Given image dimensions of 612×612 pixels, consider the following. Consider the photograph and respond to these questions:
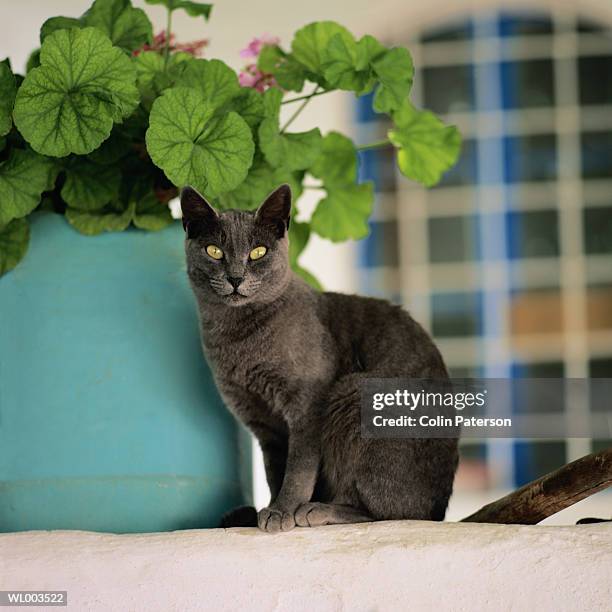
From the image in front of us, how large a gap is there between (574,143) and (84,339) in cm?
236

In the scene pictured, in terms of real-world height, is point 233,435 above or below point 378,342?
below

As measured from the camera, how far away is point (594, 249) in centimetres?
293

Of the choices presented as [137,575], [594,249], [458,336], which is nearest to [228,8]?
[458,336]

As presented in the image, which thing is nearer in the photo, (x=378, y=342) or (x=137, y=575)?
(x=137, y=575)

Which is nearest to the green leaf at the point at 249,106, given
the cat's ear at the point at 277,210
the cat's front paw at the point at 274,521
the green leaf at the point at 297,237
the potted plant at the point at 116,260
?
the potted plant at the point at 116,260

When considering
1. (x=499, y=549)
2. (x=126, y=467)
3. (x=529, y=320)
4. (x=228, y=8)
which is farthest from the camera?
(x=529, y=320)

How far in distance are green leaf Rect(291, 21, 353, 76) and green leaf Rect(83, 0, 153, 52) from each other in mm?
176

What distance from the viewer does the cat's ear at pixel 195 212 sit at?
35.6 inches

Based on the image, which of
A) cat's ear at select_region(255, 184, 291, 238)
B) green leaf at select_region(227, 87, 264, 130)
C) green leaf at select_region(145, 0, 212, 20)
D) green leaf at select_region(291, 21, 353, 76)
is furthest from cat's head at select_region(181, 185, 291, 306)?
green leaf at select_region(145, 0, 212, 20)

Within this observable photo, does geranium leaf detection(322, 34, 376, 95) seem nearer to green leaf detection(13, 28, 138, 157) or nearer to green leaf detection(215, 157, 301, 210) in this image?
green leaf detection(215, 157, 301, 210)

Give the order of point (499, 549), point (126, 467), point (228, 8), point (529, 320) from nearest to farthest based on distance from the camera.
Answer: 1. point (499, 549)
2. point (126, 467)
3. point (228, 8)
4. point (529, 320)

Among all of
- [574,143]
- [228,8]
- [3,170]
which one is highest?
[228,8]

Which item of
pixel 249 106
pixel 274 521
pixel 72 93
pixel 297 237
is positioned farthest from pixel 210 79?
pixel 274 521

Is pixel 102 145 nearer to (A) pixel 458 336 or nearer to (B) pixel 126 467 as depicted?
(B) pixel 126 467
